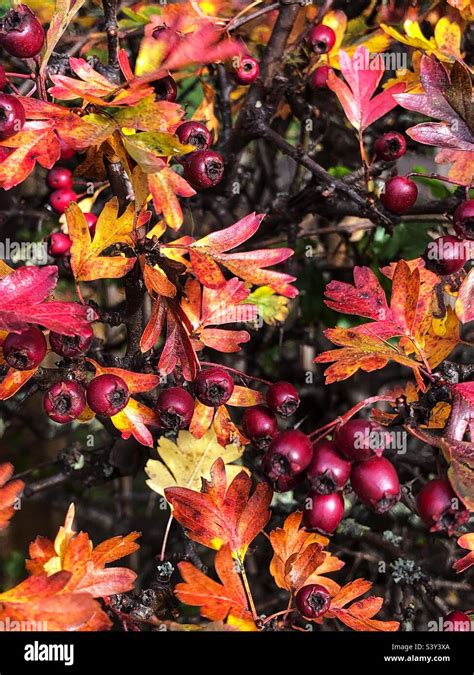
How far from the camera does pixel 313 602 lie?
735 millimetres

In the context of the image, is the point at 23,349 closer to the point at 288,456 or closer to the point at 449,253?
the point at 288,456

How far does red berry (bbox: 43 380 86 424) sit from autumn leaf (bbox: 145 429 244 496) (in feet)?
0.71

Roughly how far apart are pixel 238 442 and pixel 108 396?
20 centimetres

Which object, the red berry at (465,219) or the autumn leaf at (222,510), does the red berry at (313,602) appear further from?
the red berry at (465,219)

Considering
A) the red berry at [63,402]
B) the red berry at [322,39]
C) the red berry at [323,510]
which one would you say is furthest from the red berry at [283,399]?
the red berry at [322,39]

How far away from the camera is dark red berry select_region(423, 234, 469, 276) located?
2.70 feet

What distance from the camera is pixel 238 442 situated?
0.86 meters

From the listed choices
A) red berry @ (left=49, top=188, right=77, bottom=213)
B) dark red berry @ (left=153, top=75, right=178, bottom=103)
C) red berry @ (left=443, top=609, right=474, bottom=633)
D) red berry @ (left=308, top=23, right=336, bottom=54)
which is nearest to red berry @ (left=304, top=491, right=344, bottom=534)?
red berry @ (left=443, top=609, right=474, bottom=633)

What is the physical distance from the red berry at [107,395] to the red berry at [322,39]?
62cm

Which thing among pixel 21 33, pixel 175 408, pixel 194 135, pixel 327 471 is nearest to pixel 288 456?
pixel 327 471

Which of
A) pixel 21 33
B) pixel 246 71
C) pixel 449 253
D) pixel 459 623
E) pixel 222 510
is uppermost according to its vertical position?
→ pixel 21 33

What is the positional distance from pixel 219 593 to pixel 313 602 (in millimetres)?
98

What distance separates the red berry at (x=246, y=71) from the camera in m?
1.01
